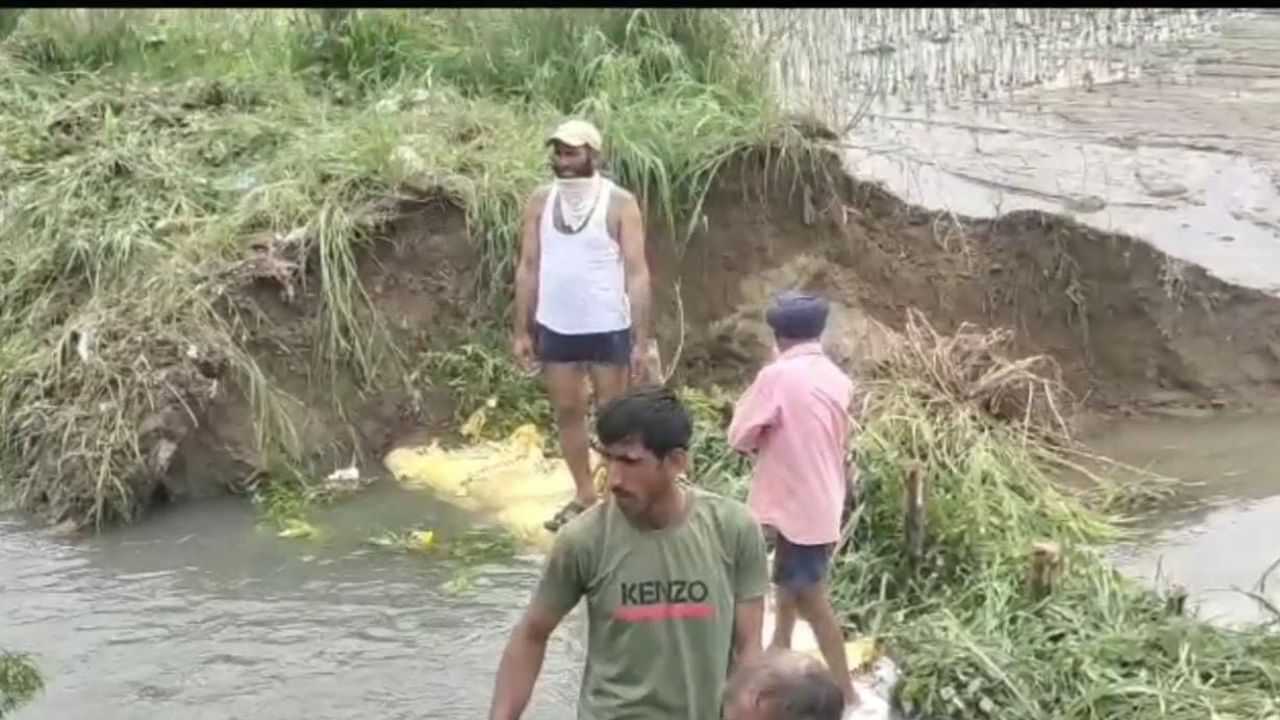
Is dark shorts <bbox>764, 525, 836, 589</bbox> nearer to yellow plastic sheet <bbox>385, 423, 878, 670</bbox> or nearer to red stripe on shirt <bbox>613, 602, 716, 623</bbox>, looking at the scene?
red stripe on shirt <bbox>613, 602, 716, 623</bbox>

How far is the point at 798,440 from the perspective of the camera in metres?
5.27

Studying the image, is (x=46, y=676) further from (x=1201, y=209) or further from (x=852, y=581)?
(x=1201, y=209)

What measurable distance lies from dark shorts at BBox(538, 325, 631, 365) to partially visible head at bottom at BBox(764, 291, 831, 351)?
1.90m

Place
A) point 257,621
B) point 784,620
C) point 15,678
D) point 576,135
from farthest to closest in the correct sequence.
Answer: point 257,621
point 576,135
point 784,620
point 15,678

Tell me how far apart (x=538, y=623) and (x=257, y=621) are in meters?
3.31

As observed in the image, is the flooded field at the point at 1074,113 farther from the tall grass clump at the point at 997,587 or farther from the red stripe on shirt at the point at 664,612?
the red stripe on shirt at the point at 664,612

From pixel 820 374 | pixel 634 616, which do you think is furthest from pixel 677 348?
pixel 634 616

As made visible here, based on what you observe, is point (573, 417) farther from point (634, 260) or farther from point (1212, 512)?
point (1212, 512)

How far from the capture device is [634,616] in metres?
3.81

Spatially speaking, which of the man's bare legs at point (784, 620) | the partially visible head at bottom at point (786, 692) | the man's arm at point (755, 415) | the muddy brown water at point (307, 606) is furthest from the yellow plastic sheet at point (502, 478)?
the partially visible head at bottom at point (786, 692)

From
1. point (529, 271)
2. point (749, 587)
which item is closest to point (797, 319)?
point (749, 587)

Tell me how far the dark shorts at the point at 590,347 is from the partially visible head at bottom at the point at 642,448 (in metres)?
3.31

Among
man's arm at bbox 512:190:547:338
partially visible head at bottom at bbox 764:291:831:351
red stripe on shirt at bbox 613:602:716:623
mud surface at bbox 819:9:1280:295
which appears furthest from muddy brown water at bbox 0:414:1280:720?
red stripe on shirt at bbox 613:602:716:623

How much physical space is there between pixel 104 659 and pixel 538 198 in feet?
7.08
